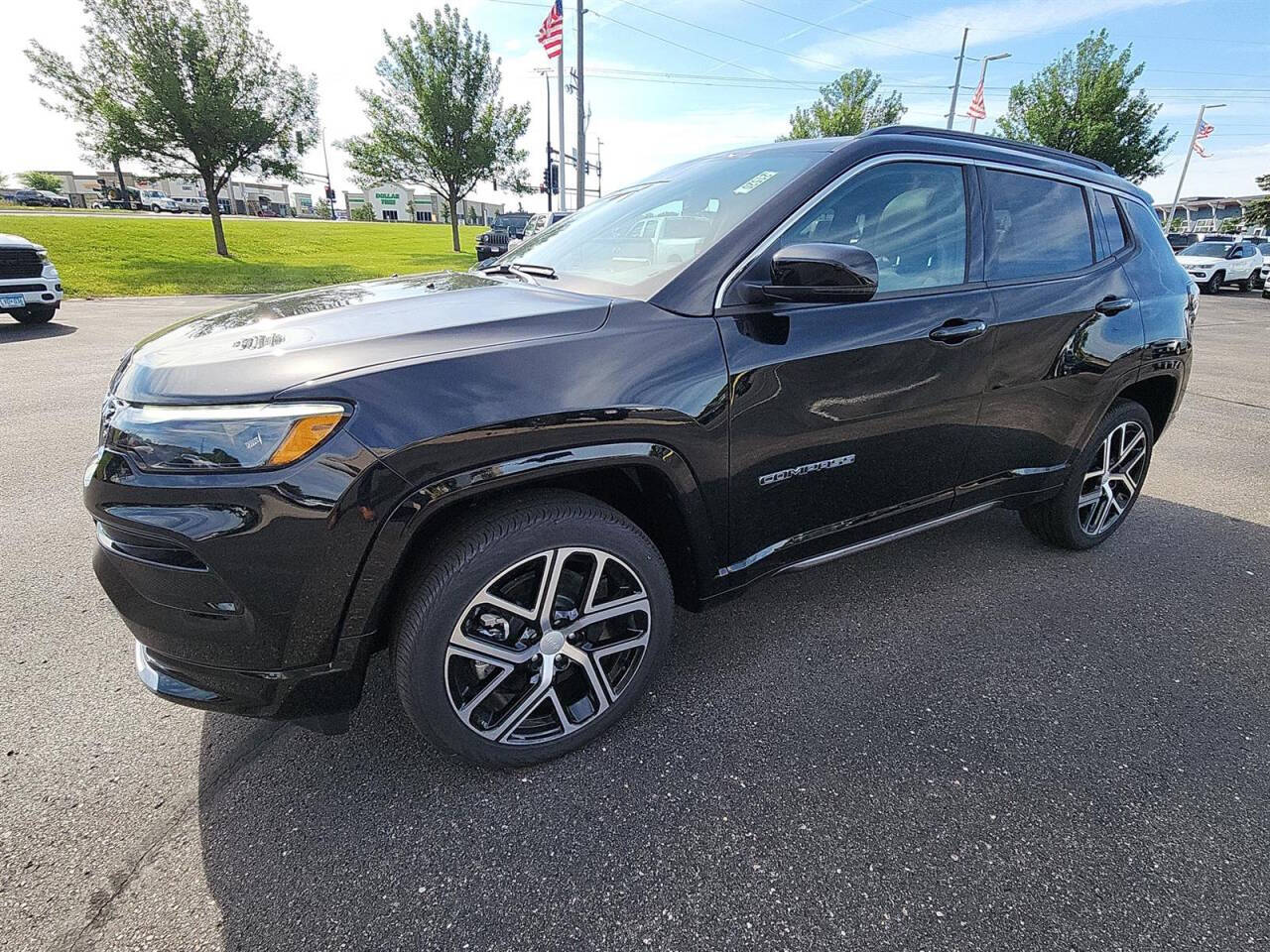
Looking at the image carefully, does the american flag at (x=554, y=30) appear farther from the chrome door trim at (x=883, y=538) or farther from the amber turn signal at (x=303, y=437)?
the amber turn signal at (x=303, y=437)

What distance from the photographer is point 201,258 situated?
22.5 metres

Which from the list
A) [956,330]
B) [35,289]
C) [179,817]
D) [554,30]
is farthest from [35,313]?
[554,30]

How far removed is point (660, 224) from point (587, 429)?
3.82 ft

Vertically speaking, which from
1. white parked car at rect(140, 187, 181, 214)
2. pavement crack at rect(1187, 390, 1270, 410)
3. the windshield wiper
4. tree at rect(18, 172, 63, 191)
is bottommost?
pavement crack at rect(1187, 390, 1270, 410)

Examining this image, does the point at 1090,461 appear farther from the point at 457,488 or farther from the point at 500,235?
the point at 500,235

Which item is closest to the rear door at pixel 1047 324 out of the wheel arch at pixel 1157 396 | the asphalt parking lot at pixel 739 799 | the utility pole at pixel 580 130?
the wheel arch at pixel 1157 396

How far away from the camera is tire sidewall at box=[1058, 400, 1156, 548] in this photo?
321 cm

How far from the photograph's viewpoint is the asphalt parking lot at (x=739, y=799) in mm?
1581

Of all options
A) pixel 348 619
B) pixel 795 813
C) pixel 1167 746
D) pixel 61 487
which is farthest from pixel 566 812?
pixel 61 487

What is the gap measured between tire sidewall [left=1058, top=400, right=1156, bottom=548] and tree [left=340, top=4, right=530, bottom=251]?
29.9 m

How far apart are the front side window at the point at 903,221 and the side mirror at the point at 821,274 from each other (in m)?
0.30

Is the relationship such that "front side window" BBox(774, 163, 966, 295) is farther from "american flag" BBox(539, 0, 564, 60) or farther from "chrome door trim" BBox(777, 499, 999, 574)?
"american flag" BBox(539, 0, 564, 60)

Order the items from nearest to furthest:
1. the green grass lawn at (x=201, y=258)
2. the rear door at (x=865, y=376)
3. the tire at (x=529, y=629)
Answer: the tire at (x=529, y=629) < the rear door at (x=865, y=376) < the green grass lawn at (x=201, y=258)

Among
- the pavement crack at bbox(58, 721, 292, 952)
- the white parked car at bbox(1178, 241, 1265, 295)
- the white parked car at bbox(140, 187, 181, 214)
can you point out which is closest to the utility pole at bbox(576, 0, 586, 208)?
the pavement crack at bbox(58, 721, 292, 952)
